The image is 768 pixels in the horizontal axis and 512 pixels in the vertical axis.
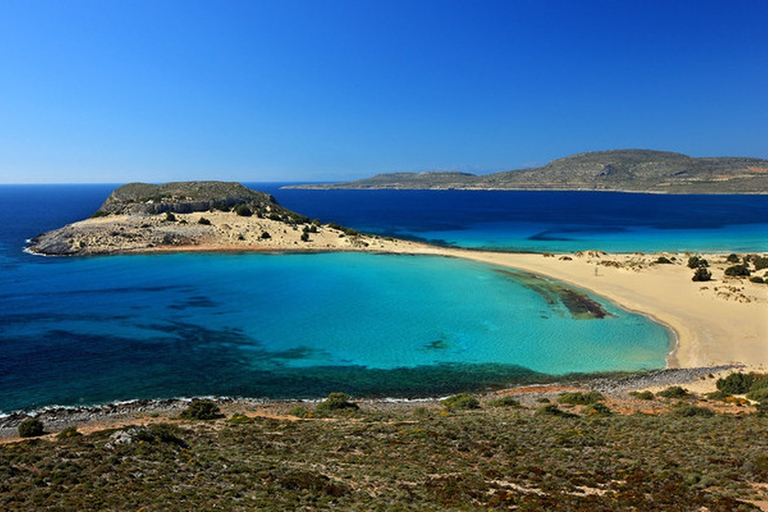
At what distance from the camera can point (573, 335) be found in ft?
103

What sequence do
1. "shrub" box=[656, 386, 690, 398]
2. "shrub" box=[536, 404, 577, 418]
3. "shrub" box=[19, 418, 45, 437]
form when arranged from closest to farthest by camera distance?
"shrub" box=[19, 418, 45, 437] → "shrub" box=[536, 404, 577, 418] → "shrub" box=[656, 386, 690, 398]

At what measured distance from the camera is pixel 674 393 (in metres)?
21.4

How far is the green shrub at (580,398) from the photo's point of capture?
20.6 metres

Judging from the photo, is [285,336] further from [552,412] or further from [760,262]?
[760,262]

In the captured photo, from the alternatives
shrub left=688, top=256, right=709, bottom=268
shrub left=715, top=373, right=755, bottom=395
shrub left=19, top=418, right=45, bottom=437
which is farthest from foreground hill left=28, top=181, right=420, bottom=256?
shrub left=19, top=418, right=45, bottom=437

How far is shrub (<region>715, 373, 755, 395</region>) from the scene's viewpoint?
21.8 meters

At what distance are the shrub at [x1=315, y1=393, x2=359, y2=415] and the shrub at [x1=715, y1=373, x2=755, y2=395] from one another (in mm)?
18667

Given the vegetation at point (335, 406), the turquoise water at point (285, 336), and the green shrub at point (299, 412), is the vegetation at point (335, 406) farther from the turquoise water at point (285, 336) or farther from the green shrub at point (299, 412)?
the turquoise water at point (285, 336)

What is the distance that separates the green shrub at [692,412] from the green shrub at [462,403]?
324 inches

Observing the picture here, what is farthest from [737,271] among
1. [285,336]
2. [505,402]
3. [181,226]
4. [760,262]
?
[181,226]

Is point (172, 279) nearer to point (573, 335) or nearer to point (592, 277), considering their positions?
point (573, 335)

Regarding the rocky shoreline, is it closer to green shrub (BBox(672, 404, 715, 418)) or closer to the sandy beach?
the sandy beach

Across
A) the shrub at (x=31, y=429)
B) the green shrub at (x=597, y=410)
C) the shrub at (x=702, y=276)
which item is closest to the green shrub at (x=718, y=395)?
the green shrub at (x=597, y=410)

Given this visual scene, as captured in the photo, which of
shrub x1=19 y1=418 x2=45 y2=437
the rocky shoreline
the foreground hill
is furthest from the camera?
the foreground hill
